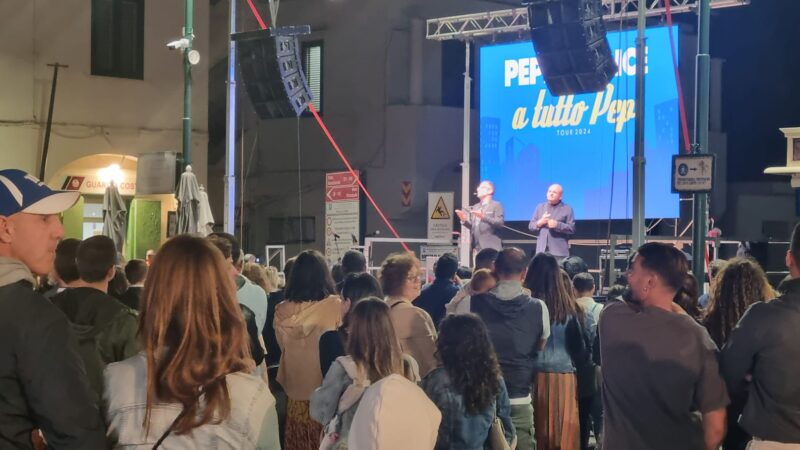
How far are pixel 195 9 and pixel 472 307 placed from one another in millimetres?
15234

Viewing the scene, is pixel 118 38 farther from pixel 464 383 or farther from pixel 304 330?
pixel 464 383

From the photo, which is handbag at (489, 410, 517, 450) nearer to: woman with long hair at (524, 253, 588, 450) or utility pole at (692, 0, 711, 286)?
→ woman with long hair at (524, 253, 588, 450)

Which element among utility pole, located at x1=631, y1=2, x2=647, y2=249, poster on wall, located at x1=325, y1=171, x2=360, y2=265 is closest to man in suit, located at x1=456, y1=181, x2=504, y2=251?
utility pole, located at x1=631, y1=2, x2=647, y2=249

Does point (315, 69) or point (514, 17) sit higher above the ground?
point (514, 17)

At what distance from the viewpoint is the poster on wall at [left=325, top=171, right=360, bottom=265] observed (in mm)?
20234

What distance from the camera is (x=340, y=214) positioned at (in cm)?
2055

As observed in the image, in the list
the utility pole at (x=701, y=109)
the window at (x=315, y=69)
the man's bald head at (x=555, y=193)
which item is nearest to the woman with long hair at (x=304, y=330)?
the utility pole at (x=701, y=109)

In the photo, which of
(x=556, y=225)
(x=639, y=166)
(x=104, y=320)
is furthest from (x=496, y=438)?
(x=556, y=225)

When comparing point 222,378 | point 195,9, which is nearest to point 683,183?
point 222,378

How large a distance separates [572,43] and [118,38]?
11.1 metres

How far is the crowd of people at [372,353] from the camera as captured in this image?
113 inches

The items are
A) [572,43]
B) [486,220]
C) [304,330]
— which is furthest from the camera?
[486,220]

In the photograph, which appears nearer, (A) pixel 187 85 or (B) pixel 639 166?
(B) pixel 639 166

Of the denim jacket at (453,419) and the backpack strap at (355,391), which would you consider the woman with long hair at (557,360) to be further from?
the backpack strap at (355,391)
